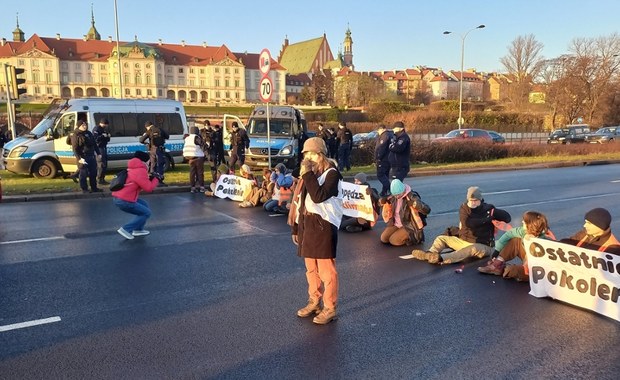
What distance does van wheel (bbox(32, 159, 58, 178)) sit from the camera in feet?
53.3

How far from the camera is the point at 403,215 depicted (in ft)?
27.3

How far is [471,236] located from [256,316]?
365cm

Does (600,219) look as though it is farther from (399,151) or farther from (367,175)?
(367,175)

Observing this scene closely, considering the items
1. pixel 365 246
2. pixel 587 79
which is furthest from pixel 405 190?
pixel 587 79

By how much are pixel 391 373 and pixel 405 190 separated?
456 cm

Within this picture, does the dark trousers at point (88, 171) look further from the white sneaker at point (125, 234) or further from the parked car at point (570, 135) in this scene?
the parked car at point (570, 135)

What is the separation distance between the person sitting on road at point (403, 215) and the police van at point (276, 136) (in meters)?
10.3

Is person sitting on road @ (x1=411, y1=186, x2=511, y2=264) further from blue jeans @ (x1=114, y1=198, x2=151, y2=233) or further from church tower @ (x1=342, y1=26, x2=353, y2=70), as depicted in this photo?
church tower @ (x1=342, y1=26, x2=353, y2=70)

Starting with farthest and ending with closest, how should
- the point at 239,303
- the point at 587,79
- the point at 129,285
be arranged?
the point at 587,79 → the point at 129,285 → the point at 239,303

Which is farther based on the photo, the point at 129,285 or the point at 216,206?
the point at 216,206

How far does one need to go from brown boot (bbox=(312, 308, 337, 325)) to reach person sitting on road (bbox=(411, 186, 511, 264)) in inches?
102

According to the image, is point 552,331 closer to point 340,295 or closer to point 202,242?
point 340,295

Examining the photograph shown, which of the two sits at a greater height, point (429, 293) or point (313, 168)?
point (313, 168)

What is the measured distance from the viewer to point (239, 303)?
559 cm
